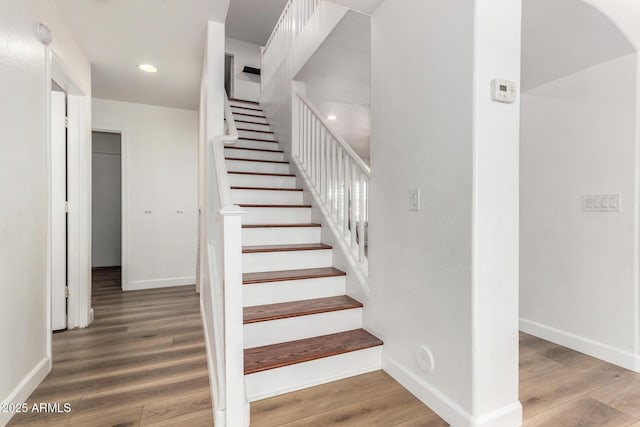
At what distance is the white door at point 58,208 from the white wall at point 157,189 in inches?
52.1

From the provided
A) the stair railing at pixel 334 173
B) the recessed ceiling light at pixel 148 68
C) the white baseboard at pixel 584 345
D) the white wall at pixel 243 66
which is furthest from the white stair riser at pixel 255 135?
the white baseboard at pixel 584 345

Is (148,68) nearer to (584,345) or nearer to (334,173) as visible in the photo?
(334,173)

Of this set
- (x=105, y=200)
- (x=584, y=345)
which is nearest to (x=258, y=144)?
(x=584, y=345)

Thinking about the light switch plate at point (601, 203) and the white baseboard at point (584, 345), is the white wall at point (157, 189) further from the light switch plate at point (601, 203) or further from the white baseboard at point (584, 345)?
the light switch plate at point (601, 203)

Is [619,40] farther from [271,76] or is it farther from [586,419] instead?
[271,76]

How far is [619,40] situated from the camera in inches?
78.2

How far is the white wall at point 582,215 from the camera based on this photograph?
208cm

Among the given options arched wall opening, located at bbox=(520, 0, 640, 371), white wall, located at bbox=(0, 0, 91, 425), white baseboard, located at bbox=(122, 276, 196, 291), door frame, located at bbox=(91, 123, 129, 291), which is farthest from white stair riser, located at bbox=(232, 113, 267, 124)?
arched wall opening, located at bbox=(520, 0, 640, 371)

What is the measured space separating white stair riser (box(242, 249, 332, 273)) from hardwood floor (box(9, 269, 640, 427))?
2.39ft

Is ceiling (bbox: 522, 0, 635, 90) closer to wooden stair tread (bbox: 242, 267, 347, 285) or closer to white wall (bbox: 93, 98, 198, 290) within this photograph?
wooden stair tread (bbox: 242, 267, 347, 285)

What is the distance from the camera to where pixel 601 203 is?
2.21m

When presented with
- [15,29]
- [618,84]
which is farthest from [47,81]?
[618,84]

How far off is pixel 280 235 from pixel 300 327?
0.95 m

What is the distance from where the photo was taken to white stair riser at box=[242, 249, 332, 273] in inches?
95.2
